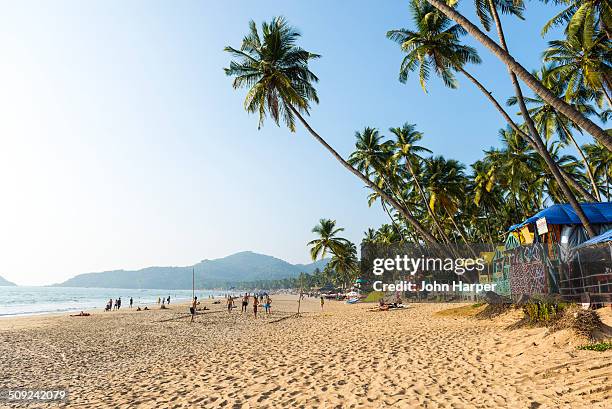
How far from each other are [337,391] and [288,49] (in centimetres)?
1685

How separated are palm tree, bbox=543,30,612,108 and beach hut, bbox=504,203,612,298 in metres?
5.61

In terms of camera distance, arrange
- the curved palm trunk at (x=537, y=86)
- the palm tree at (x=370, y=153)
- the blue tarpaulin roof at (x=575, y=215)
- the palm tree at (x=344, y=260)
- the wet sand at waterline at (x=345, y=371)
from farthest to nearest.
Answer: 1. the palm tree at (x=344, y=260)
2. the palm tree at (x=370, y=153)
3. the blue tarpaulin roof at (x=575, y=215)
4. the curved palm trunk at (x=537, y=86)
5. the wet sand at waterline at (x=345, y=371)

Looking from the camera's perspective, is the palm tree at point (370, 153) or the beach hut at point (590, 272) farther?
the palm tree at point (370, 153)

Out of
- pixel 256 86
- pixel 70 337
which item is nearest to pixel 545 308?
pixel 256 86

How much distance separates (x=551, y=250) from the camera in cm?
1572

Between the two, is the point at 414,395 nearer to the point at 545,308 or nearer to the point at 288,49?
the point at 545,308

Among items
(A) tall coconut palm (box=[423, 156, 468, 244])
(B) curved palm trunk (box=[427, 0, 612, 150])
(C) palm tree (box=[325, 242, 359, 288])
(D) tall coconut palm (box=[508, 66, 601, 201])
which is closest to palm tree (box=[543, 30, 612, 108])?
(D) tall coconut palm (box=[508, 66, 601, 201])

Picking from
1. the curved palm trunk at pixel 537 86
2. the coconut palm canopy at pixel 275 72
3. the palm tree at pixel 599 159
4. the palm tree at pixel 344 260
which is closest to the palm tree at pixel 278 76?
the coconut palm canopy at pixel 275 72

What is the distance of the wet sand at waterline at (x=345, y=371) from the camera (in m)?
6.76

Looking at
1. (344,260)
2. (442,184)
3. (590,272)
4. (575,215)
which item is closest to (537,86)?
(590,272)

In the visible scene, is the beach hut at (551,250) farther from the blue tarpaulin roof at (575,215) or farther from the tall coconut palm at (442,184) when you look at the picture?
the tall coconut palm at (442,184)

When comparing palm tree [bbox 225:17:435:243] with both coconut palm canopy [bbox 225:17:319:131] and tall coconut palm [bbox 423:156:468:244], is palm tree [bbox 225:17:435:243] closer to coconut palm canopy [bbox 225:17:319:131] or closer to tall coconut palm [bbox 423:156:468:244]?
coconut palm canopy [bbox 225:17:319:131]

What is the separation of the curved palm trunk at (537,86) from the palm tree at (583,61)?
28.9 ft

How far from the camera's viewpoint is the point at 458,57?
61.3 feet
